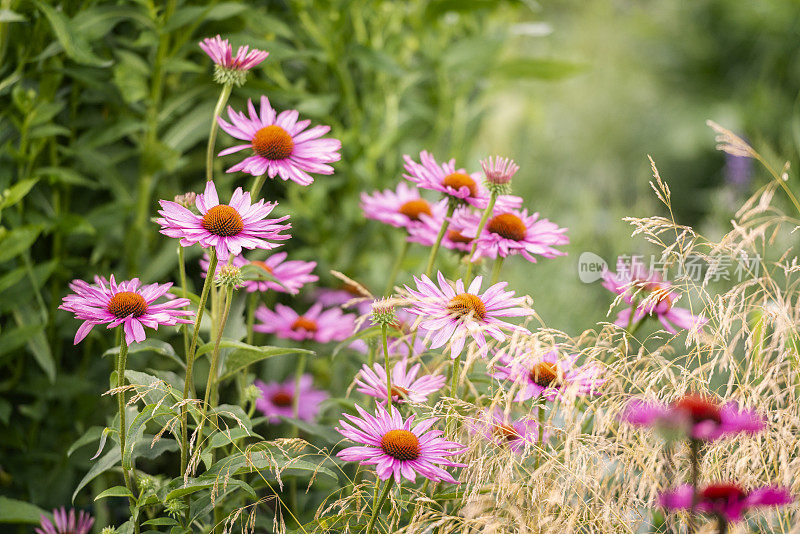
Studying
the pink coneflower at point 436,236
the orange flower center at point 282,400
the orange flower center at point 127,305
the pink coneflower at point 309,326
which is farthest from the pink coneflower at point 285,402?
the orange flower center at point 127,305

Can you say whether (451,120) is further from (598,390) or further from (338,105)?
(598,390)

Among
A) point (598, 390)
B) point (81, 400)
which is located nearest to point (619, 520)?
point (598, 390)

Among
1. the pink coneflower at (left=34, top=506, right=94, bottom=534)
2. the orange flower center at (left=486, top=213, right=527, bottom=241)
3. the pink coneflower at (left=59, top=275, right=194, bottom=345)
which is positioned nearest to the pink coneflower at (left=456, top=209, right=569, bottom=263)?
the orange flower center at (left=486, top=213, right=527, bottom=241)

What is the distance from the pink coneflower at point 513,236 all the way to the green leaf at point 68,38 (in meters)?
0.54

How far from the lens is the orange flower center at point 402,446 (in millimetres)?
617

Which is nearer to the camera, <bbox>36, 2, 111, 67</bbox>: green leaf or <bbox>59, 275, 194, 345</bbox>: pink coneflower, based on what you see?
<bbox>59, 275, 194, 345</bbox>: pink coneflower

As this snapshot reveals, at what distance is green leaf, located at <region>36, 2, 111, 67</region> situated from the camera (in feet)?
2.96

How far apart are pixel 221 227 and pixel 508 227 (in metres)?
0.33

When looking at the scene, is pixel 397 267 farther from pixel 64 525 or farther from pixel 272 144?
pixel 64 525

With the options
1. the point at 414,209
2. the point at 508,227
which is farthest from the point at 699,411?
the point at 414,209

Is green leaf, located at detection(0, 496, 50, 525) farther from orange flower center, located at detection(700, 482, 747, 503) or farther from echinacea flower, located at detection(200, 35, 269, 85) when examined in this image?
orange flower center, located at detection(700, 482, 747, 503)

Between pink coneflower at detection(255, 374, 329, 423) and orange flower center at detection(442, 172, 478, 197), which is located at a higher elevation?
orange flower center at detection(442, 172, 478, 197)

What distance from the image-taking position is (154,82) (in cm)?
108

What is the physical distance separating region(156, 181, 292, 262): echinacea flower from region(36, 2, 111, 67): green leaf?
0.38 meters
